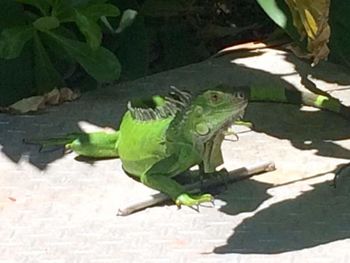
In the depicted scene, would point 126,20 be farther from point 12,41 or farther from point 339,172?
point 339,172

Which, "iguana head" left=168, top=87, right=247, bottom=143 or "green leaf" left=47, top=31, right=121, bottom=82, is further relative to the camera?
"green leaf" left=47, top=31, right=121, bottom=82

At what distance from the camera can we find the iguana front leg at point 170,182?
368 cm

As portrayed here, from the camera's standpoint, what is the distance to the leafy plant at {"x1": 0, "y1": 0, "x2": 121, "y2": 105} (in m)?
4.32

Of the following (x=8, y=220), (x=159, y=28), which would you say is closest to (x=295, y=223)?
(x=8, y=220)

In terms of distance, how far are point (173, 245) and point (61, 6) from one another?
1.28m

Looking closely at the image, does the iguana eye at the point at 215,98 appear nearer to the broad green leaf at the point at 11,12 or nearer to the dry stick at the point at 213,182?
the dry stick at the point at 213,182

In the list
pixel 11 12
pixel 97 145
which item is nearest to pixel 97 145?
pixel 97 145

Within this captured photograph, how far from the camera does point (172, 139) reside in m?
3.74

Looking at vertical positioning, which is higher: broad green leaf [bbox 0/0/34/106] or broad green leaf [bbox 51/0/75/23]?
broad green leaf [bbox 51/0/75/23]

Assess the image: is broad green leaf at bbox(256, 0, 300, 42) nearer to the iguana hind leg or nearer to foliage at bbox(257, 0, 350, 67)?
foliage at bbox(257, 0, 350, 67)

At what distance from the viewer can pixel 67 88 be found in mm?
4645

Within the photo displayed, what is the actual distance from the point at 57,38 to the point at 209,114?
99 centimetres

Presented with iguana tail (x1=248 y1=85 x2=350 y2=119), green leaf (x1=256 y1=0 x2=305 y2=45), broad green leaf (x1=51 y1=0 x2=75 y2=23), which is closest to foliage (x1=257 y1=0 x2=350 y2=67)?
green leaf (x1=256 y1=0 x2=305 y2=45)

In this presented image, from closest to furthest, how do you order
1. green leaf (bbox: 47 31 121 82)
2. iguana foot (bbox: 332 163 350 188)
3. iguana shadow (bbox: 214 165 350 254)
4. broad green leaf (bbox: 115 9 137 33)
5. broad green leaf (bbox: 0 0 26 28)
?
1. iguana shadow (bbox: 214 165 350 254)
2. iguana foot (bbox: 332 163 350 188)
3. green leaf (bbox: 47 31 121 82)
4. broad green leaf (bbox: 0 0 26 28)
5. broad green leaf (bbox: 115 9 137 33)
